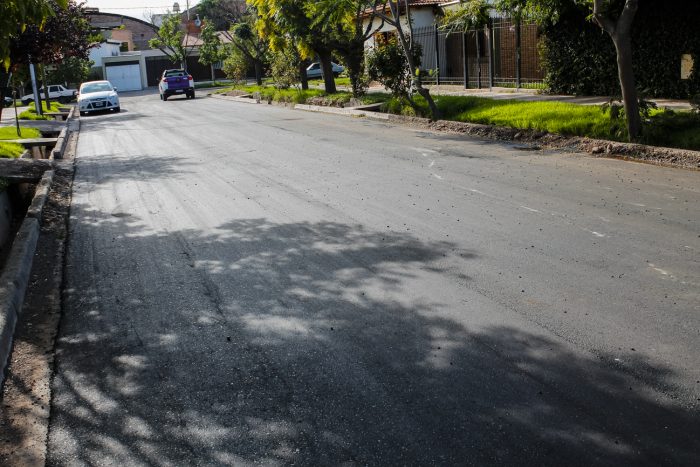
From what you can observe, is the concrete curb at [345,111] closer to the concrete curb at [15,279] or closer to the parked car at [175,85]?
the concrete curb at [15,279]

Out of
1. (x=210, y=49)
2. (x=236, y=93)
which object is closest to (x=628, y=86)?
(x=236, y=93)

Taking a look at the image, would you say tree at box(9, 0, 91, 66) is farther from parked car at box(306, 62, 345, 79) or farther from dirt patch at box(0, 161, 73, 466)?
parked car at box(306, 62, 345, 79)

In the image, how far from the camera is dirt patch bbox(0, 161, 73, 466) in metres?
4.03

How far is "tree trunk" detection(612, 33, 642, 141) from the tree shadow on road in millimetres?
→ 7192

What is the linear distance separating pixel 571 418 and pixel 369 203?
19.0 ft

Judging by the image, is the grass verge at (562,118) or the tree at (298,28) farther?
the tree at (298,28)

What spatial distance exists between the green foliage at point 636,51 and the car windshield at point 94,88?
71.2ft

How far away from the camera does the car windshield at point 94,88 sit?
34500 millimetres

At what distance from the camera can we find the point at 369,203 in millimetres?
9461

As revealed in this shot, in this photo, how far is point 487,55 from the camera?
27719mm

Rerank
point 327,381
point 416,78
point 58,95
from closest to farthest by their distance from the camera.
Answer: point 327,381 → point 416,78 → point 58,95

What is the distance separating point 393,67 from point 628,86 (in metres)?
9.23

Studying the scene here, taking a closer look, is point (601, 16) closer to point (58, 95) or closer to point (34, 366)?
point (34, 366)

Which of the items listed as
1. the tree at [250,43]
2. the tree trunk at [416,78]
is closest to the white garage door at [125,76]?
the tree at [250,43]
